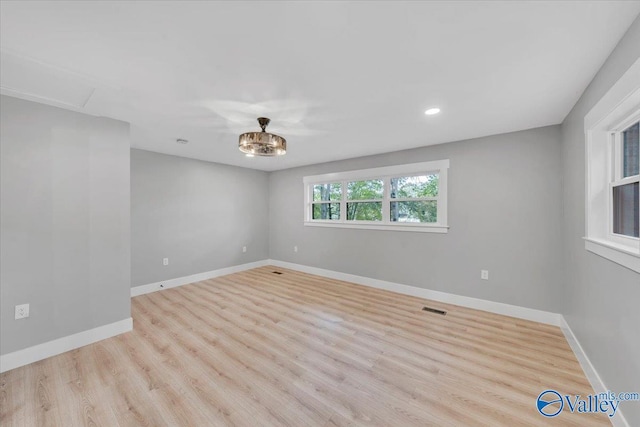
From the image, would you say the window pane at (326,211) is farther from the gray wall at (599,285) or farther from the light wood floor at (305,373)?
the gray wall at (599,285)

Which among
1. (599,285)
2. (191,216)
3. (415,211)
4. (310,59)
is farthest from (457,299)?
(191,216)

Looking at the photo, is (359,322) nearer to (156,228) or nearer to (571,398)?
(571,398)

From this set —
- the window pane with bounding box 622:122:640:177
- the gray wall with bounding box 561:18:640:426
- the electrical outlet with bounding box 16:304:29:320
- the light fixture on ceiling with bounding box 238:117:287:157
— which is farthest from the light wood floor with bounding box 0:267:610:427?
the light fixture on ceiling with bounding box 238:117:287:157

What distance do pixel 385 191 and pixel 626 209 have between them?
274 cm

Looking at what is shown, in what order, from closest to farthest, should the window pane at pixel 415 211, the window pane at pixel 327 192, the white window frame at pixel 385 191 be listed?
the white window frame at pixel 385 191 < the window pane at pixel 415 211 < the window pane at pixel 327 192

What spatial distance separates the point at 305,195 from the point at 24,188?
394 cm

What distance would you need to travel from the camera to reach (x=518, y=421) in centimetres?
153

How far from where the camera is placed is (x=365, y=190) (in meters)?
4.52

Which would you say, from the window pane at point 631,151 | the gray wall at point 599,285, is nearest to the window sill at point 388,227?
the gray wall at point 599,285

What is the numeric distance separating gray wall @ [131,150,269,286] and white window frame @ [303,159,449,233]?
1419 millimetres

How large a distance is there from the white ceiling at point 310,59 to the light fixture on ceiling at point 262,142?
209mm

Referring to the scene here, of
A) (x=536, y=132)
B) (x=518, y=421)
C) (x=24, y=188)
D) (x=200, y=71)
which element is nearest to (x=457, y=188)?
(x=536, y=132)

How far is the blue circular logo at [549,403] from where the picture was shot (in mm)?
1605

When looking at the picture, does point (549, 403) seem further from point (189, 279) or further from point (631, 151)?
point (189, 279)
